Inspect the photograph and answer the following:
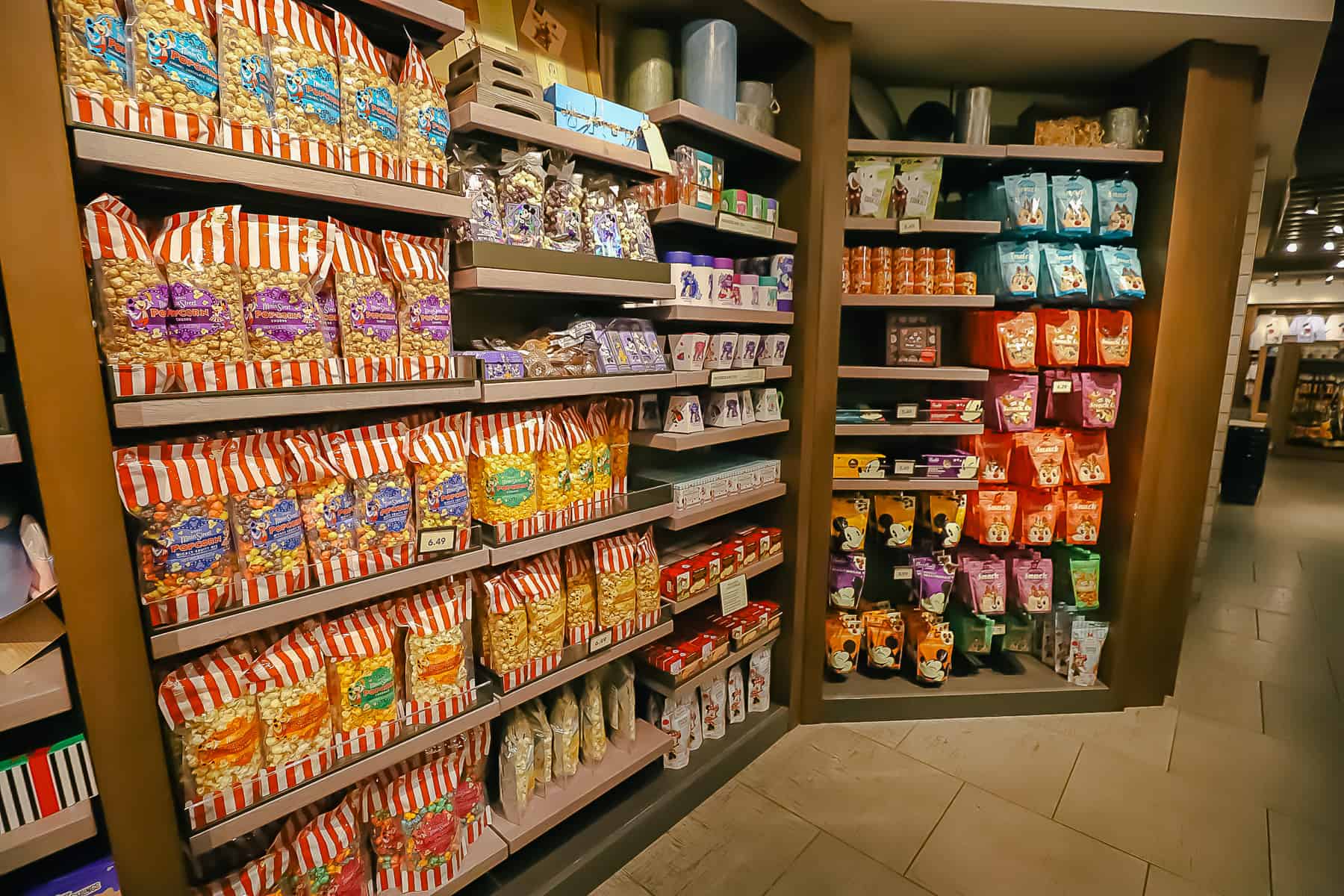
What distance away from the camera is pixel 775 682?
8.70 feet

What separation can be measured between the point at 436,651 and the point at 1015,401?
243 centimetres

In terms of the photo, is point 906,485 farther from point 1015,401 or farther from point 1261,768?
point 1261,768

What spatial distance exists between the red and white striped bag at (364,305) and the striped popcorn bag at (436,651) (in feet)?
1.74

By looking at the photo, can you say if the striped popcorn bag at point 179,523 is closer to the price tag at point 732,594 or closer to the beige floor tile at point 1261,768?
the price tag at point 732,594

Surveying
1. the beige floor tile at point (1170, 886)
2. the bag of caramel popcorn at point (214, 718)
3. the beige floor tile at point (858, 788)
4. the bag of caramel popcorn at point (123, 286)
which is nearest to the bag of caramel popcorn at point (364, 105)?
the bag of caramel popcorn at point (123, 286)

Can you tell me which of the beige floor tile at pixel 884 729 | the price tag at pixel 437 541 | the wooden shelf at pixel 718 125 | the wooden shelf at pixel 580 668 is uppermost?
the wooden shelf at pixel 718 125

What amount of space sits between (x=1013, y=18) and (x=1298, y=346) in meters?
11.6

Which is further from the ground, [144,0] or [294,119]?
[144,0]

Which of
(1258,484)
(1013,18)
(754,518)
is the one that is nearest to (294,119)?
(754,518)

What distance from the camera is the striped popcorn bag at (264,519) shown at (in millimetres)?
1153

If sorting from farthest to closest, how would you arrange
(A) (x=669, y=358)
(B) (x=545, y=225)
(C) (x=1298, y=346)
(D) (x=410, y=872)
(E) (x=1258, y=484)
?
(C) (x=1298, y=346), (E) (x=1258, y=484), (A) (x=669, y=358), (B) (x=545, y=225), (D) (x=410, y=872)

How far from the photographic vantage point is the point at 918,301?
8.03ft

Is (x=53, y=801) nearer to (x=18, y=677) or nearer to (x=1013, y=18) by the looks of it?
(x=18, y=677)

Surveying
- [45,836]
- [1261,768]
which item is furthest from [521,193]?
[1261,768]
